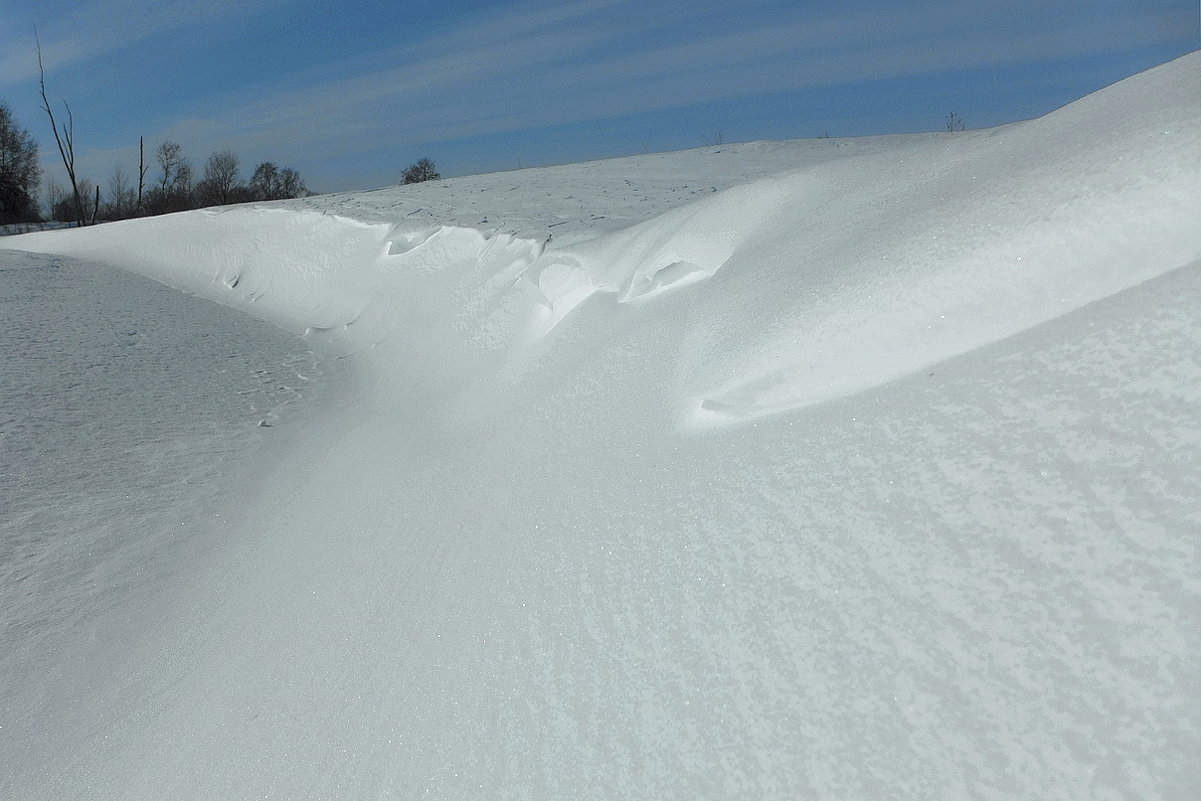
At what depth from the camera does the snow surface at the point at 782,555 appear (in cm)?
75

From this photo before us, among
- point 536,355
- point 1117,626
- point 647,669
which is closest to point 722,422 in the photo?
point 647,669

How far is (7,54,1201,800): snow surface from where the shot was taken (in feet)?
2.47

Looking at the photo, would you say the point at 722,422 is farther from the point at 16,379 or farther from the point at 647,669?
the point at 16,379

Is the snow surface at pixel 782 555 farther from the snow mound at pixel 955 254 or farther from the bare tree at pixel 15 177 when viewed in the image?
the bare tree at pixel 15 177

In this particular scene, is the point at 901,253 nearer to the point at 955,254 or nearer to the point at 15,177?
the point at 955,254

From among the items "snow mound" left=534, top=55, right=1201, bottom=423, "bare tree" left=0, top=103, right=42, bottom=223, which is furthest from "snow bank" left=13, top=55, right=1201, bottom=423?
"bare tree" left=0, top=103, right=42, bottom=223

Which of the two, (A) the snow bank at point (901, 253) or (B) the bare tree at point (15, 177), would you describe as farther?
(B) the bare tree at point (15, 177)

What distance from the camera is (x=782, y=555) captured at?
101 centimetres

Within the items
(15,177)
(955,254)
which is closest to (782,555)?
(955,254)

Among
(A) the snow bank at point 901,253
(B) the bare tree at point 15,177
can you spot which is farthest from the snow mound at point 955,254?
(B) the bare tree at point 15,177

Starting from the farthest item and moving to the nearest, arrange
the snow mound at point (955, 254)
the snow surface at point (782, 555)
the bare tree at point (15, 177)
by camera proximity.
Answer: the bare tree at point (15, 177) < the snow mound at point (955, 254) < the snow surface at point (782, 555)

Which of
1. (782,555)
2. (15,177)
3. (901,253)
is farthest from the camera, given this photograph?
(15,177)

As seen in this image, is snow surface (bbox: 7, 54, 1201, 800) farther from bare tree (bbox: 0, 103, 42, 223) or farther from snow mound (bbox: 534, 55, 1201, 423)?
bare tree (bbox: 0, 103, 42, 223)

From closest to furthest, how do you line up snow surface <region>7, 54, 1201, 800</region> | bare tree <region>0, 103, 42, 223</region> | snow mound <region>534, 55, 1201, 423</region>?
snow surface <region>7, 54, 1201, 800</region>, snow mound <region>534, 55, 1201, 423</region>, bare tree <region>0, 103, 42, 223</region>
